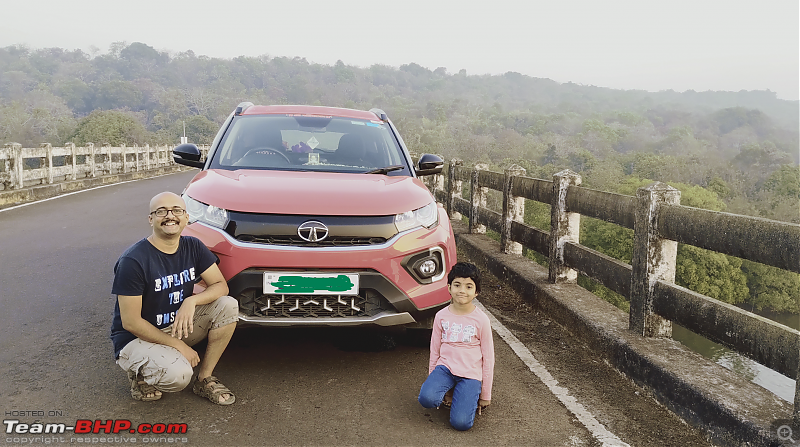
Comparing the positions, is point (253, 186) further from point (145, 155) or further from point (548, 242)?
point (145, 155)

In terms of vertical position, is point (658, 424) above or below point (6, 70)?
below

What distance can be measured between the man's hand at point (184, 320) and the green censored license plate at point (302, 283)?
0.42 m

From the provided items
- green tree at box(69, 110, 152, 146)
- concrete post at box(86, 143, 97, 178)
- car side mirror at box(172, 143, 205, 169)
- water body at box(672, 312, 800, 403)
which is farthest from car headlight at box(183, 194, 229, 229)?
green tree at box(69, 110, 152, 146)

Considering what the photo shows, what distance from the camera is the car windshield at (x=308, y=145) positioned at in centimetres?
521

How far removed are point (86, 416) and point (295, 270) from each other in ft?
4.34

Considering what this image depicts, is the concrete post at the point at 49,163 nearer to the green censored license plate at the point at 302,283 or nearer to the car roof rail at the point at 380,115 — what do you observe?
the car roof rail at the point at 380,115

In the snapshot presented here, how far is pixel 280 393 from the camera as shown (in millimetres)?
3912

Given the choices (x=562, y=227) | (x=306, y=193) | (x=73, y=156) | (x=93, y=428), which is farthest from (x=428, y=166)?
(x=73, y=156)

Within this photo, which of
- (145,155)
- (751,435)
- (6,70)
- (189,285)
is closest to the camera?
(751,435)

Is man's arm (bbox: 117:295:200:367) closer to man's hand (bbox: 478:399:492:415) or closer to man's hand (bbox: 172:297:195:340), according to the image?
man's hand (bbox: 172:297:195:340)

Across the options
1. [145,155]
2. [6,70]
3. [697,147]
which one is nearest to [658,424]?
[145,155]

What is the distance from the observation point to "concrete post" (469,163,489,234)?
9898 mm

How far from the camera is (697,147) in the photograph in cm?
13975

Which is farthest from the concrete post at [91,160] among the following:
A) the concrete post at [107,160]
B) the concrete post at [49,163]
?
the concrete post at [49,163]
